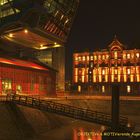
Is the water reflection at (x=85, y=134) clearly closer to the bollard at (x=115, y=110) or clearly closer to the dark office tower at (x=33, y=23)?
the bollard at (x=115, y=110)

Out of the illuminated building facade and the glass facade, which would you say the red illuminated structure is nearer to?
the glass facade

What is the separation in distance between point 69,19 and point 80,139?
38530mm

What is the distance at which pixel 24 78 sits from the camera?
63.7 m

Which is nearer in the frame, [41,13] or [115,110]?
[115,110]

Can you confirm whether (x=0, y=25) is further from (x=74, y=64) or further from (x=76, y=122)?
(x=74, y=64)

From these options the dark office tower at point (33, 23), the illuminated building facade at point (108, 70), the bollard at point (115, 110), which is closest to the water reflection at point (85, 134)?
the bollard at point (115, 110)

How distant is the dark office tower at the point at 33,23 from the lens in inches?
2313

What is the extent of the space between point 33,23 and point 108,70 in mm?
54770

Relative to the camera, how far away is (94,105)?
63375mm

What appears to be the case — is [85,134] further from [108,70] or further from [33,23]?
[108,70]

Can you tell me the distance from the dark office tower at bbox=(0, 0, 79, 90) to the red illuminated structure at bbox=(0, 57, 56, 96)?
6088 mm

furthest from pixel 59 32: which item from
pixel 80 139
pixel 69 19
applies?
pixel 80 139

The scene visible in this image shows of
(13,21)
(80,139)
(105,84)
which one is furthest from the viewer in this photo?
(105,84)

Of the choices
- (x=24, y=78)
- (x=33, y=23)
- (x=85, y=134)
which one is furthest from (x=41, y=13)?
(x=85, y=134)
